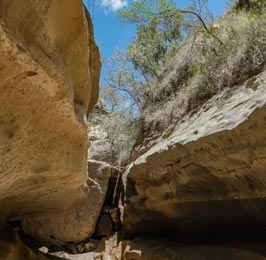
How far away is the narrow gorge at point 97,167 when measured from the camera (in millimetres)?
1690

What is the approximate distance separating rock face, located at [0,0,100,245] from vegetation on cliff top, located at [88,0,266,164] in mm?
1937

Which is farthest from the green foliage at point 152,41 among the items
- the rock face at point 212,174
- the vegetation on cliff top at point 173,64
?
the rock face at point 212,174

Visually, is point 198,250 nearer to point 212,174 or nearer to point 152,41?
point 212,174

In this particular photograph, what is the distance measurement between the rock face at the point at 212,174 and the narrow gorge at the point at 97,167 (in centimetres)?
1

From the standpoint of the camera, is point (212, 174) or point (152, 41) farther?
point (152, 41)

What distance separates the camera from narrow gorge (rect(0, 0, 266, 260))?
169cm

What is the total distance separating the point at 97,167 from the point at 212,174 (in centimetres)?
283

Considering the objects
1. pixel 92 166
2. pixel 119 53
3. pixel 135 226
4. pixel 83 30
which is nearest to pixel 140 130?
pixel 92 166

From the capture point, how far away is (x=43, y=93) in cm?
177

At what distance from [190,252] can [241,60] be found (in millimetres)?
2312

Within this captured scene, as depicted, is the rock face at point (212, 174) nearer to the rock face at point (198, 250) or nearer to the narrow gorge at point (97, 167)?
the narrow gorge at point (97, 167)

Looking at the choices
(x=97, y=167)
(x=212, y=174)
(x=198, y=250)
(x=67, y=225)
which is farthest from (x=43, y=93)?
(x=97, y=167)

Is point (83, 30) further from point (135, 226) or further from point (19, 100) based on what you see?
point (135, 226)

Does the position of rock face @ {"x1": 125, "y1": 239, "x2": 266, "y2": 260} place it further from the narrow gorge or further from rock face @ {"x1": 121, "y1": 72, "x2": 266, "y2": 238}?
rock face @ {"x1": 121, "y1": 72, "x2": 266, "y2": 238}
